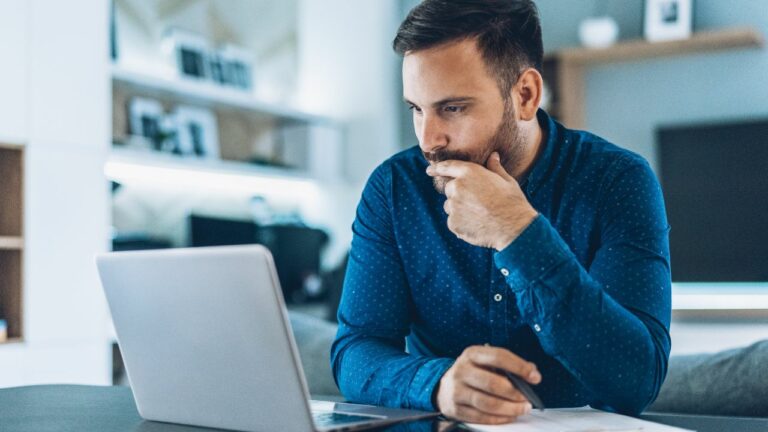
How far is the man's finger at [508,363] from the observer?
3.49 feet

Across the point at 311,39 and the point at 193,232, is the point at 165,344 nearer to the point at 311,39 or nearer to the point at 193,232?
the point at 193,232

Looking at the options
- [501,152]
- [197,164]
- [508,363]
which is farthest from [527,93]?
[197,164]

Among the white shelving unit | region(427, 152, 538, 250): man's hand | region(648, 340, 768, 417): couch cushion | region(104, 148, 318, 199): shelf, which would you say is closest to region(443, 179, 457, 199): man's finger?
region(427, 152, 538, 250): man's hand

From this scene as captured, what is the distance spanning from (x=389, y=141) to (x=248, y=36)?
100 centimetres

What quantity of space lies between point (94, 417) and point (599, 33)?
12.9 feet

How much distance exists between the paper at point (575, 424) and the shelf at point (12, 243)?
2375 millimetres

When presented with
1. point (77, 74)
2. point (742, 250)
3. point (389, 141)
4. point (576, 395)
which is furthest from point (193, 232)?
point (576, 395)

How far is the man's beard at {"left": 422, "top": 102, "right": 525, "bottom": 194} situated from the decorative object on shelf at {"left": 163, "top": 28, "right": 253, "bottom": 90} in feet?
9.94

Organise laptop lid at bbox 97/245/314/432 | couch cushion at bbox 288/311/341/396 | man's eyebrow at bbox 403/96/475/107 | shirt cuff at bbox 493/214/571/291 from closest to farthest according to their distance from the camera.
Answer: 1. laptop lid at bbox 97/245/314/432
2. shirt cuff at bbox 493/214/571/291
3. man's eyebrow at bbox 403/96/475/107
4. couch cushion at bbox 288/311/341/396

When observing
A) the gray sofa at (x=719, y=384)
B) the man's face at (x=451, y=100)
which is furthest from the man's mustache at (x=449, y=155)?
the gray sofa at (x=719, y=384)

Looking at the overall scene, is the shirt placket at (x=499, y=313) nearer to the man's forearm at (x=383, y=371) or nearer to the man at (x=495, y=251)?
the man at (x=495, y=251)

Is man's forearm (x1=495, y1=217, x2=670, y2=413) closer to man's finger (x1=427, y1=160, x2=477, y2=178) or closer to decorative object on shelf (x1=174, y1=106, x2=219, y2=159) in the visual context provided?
man's finger (x1=427, y1=160, x2=477, y2=178)

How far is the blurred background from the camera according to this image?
3.20 meters

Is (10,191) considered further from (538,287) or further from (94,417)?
(538,287)
